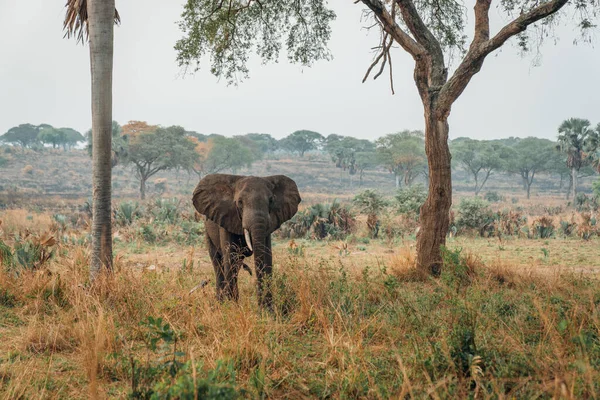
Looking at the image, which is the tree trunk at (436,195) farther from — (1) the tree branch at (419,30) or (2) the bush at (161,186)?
(2) the bush at (161,186)

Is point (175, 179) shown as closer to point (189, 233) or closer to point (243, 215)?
point (189, 233)

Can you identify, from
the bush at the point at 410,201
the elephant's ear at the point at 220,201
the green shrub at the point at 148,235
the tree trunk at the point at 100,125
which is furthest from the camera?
the bush at the point at 410,201

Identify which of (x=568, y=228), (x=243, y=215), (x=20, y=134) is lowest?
(x=568, y=228)

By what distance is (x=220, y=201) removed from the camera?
21.4 feet

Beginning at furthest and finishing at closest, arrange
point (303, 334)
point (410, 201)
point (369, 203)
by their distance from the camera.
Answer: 1. point (369, 203)
2. point (410, 201)
3. point (303, 334)

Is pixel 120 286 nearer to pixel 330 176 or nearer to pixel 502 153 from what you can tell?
pixel 502 153

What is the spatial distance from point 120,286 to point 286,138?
279 feet

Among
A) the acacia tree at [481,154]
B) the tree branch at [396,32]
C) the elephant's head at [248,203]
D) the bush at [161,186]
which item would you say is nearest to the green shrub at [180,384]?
the elephant's head at [248,203]

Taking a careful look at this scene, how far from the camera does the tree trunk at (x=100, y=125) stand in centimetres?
681

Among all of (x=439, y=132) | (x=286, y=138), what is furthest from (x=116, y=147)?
(x=286, y=138)

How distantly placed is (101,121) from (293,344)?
4267 mm

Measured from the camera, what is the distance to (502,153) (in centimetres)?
5541

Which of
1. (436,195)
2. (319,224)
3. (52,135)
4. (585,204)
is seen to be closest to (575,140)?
(585,204)

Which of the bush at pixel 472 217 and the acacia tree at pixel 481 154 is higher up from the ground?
the acacia tree at pixel 481 154
